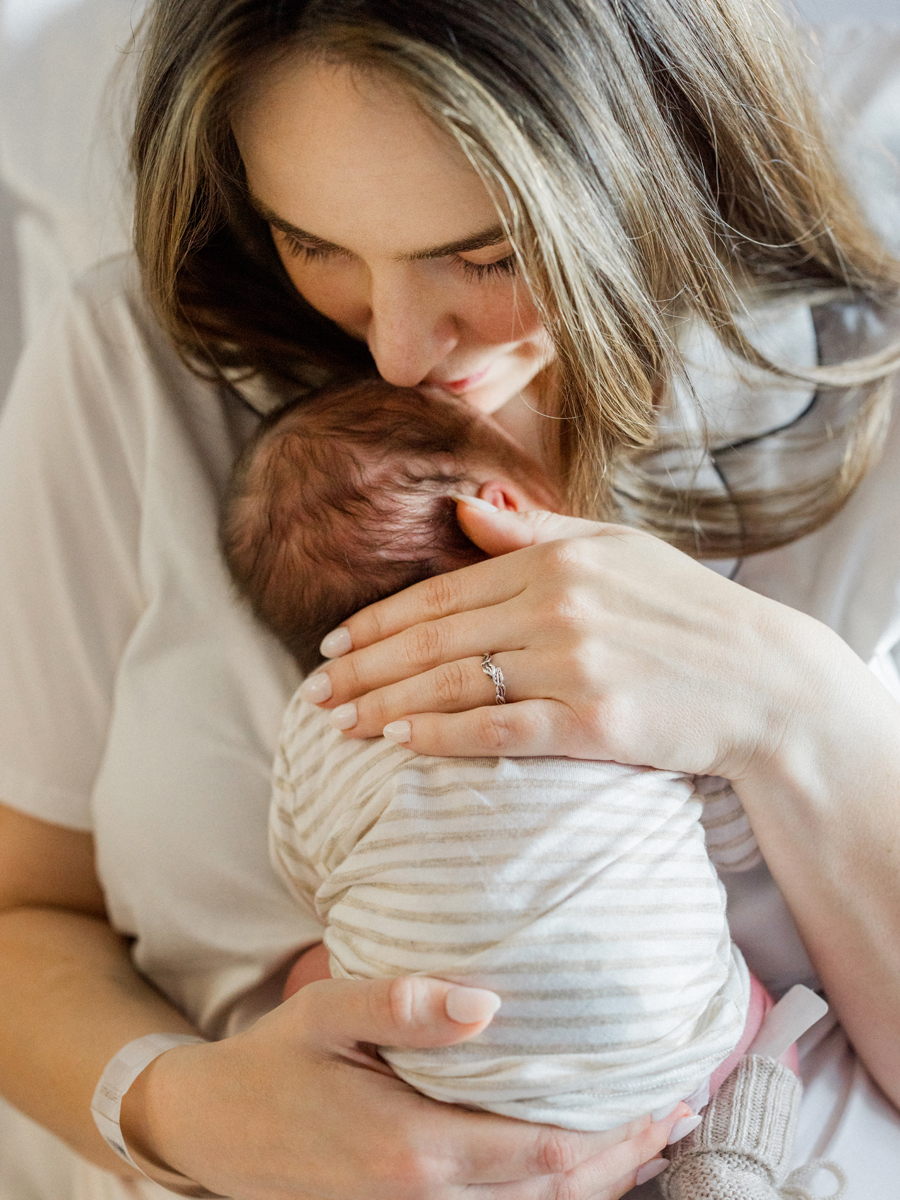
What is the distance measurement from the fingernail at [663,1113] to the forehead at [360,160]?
767mm

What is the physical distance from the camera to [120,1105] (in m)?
1.00

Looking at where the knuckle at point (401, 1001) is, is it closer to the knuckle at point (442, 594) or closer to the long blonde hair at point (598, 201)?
the knuckle at point (442, 594)

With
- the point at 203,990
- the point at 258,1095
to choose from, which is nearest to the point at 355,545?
the point at 258,1095

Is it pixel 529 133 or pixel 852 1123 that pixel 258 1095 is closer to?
pixel 852 1123

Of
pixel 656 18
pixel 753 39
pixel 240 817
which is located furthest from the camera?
pixel 240 817

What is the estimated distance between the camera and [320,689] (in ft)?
3.17

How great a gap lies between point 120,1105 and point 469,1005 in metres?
0.48

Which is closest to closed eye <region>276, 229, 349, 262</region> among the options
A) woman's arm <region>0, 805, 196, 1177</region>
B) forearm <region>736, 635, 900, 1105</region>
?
forearm <region>736, 635, 900, 1105</region>

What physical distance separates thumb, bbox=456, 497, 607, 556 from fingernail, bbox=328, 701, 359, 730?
0.67ft

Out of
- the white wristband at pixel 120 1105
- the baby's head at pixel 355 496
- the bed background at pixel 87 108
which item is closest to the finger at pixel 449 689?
the baby's head at pixel 355 496

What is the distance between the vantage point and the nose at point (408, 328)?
930mm

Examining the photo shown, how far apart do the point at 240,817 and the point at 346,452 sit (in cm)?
45

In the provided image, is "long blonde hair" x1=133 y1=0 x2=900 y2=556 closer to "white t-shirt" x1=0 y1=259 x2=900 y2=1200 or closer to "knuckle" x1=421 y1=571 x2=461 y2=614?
"white t-shirt" x1=0 y1=259 x2=900 y2=1200

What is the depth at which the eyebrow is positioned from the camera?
2.87 ft
